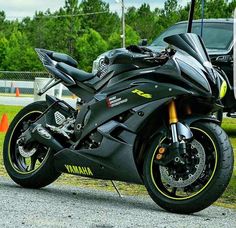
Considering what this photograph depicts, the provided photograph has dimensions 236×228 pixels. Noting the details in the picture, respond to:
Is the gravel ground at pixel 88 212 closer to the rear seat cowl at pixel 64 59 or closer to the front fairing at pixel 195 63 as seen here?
the front fairing at pixel 195 63

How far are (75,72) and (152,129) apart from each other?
40.0 inches

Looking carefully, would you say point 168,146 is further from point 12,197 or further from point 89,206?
point 12,197

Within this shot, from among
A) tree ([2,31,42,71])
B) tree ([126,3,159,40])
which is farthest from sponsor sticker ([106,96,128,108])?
tree ([126,3,159,40])

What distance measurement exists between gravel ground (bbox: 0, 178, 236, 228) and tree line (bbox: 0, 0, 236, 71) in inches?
2140

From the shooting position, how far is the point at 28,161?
23.2 feet

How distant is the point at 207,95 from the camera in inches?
224

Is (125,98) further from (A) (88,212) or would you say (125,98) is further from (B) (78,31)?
(B) (78,31)

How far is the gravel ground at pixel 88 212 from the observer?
518 cm

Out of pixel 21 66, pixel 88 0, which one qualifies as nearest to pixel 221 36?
pixel 21 66

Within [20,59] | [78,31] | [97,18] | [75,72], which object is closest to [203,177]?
[75,72]

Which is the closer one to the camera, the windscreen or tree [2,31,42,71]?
the windscreen

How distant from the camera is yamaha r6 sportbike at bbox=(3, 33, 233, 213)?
569 centimetres

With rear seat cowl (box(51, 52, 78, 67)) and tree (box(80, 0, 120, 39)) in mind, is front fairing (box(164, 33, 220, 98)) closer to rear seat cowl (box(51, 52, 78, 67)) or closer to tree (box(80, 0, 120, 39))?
rear seat cowl (box(51, 52, 78, 67))

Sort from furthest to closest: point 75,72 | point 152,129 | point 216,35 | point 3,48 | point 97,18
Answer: point 97,18
point 3,48
point 216,35
point 75,72
point 152,129
